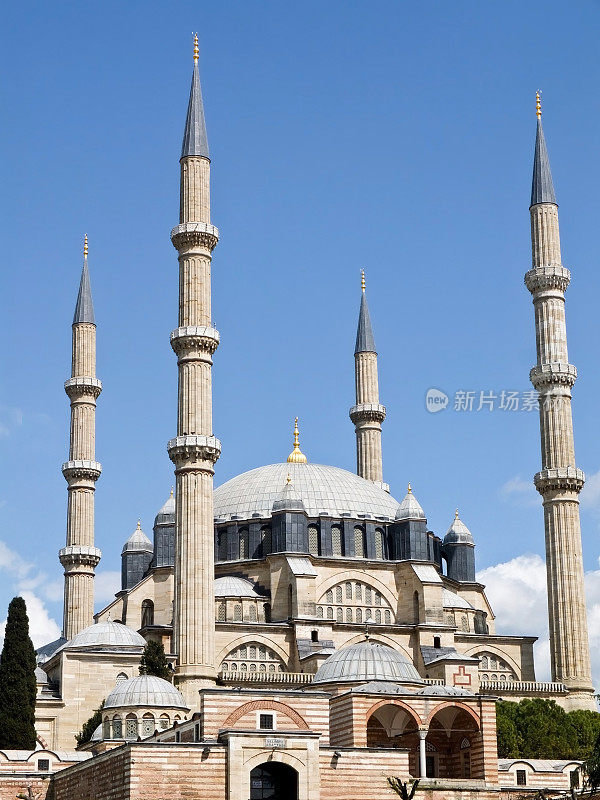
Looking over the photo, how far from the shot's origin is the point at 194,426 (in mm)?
40750

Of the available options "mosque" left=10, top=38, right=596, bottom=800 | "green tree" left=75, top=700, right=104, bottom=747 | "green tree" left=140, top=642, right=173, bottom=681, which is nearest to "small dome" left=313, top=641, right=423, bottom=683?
"mosque" left=10, top=38, right=596, bottom=800

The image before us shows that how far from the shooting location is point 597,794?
105ft

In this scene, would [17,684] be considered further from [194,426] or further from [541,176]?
[541,176]

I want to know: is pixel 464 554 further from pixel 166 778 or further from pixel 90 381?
pixel 166 778

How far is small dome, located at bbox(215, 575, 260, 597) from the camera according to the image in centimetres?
4541

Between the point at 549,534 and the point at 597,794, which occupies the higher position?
the point at 549,534

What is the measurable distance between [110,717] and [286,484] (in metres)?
16.2

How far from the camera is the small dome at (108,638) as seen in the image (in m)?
41.6

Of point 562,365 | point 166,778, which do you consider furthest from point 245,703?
point 562,365

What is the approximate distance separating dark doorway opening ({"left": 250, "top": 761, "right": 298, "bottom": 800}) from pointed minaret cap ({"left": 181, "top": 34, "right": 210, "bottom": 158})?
2013 cm

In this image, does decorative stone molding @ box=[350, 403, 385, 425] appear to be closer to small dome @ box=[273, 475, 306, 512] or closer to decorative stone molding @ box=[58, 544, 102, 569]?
small dome @ box=[273, 475, 306, 512]

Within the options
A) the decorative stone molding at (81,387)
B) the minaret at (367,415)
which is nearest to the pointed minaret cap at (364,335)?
the minaret at (367,415)

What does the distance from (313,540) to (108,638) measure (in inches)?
361

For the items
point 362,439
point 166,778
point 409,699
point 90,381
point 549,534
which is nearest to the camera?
point 166,778
